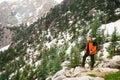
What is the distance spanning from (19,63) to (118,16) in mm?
73617

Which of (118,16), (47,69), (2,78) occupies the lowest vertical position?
(2,78)

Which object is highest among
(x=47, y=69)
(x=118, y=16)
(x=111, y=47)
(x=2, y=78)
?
(x=118, y=16)

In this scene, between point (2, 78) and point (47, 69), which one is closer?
point (47, 69)

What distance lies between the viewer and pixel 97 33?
11769cm

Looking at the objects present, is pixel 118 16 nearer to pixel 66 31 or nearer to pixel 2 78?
pixel 66 31

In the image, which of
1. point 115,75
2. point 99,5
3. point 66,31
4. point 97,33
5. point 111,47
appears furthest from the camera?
point 66,31

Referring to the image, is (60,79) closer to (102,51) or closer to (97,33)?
(102,51)

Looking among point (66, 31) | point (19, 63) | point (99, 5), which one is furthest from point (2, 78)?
point (99, 5)

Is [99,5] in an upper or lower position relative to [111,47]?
upper

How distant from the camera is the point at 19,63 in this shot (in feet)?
625

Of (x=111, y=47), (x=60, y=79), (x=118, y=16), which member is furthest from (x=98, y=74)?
(x=118, y=16)

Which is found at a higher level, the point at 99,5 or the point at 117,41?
the point at 99,5

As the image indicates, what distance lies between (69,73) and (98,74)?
9.11ft

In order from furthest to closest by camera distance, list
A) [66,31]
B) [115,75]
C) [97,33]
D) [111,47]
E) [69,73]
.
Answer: [66,31] < [97,33] < [111,47] < [69,73] < [115,75]
